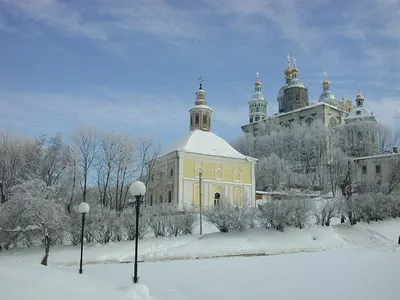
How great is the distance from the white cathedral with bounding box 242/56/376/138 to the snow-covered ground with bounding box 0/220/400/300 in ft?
153

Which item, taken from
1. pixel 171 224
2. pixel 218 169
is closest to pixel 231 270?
pixel 171 224

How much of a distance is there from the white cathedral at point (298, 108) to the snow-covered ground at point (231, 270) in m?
46.6

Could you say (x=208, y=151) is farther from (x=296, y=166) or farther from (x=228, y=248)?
(x=296, y=166)

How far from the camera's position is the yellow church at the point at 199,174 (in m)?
38.9

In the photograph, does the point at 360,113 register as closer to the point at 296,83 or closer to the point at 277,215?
the point at 296,83

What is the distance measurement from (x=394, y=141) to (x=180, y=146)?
→ 3842 cm

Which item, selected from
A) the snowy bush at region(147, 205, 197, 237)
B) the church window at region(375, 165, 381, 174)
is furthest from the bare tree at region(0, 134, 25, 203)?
the church window at region(375, 165, 381, 174)

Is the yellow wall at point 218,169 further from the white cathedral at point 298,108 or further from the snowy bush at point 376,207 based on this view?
the white cathedral at point 298,108

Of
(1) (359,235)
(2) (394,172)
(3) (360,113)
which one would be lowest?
(1) (359,235)

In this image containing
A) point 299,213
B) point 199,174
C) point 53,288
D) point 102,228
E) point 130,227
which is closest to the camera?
point 53,288

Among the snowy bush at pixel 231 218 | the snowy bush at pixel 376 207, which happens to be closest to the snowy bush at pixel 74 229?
the snowy bush at pixel 231 218

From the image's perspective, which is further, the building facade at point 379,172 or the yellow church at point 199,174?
the building facade at point 379,172

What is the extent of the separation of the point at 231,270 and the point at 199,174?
79.5ft

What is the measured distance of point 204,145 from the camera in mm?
42000
